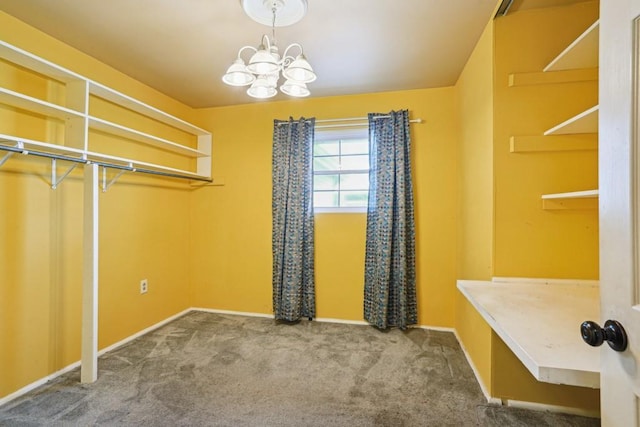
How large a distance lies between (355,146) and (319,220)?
86 centimetres

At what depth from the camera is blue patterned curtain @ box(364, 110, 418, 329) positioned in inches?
105

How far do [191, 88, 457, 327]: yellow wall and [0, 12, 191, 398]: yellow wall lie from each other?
0.62m

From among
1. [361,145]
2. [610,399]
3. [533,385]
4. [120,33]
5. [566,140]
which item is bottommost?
[533,385]

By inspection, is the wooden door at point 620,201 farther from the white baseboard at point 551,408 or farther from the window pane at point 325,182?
the window pane at point 325,182

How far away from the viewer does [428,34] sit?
76.0 inches

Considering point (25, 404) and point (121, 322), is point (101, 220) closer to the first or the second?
point (121, 322)

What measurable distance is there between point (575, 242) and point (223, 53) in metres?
2.60

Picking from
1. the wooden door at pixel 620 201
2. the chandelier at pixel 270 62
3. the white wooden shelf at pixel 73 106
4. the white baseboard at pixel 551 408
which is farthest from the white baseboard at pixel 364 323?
the chandelier at pixel 270 62

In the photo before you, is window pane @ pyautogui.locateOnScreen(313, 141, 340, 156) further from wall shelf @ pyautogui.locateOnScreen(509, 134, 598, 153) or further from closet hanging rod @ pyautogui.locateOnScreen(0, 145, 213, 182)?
wall shelf @ pyautogui.locateOnScreen(509, 134, 598, 153)

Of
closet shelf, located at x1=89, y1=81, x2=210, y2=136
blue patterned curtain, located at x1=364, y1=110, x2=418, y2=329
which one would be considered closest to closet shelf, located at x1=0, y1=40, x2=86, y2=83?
closet shelf, located at x1=89, y1=81, x2=210, y2=136

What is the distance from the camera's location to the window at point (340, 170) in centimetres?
298

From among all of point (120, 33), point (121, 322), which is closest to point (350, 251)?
point (121, 322)

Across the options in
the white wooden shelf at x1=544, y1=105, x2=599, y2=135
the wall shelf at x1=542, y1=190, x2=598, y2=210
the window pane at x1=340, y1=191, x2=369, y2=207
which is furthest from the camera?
the window pane at x1=340, y1=191, x2=369, y2=207

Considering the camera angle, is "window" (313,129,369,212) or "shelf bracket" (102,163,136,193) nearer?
"shelf bracket" (102,163,136,193)
